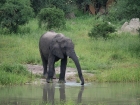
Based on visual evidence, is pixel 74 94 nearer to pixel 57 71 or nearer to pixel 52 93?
pixel 52 93

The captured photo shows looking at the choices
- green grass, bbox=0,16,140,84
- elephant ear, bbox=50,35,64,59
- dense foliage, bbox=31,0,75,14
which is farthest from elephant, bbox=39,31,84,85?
dense foliage, bbox=31,0,75,14

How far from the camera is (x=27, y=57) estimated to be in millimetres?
21969

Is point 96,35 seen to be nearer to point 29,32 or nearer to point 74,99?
point 29,32

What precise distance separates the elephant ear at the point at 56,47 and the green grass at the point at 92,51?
1584 mm

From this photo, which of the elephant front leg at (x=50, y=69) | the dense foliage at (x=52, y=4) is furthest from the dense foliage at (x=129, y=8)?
the dense foliage at (x=52, y=4)

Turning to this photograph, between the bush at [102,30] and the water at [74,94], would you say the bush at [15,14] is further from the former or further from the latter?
the water at [74,94]

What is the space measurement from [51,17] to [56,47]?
483 inches

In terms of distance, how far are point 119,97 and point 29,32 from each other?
15947mm

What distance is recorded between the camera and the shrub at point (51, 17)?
30.5 m

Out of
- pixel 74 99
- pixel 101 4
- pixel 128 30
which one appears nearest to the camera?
pixel 74 99

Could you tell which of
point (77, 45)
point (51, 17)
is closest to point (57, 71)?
point (77, 45)

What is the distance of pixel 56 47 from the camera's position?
18.3 m

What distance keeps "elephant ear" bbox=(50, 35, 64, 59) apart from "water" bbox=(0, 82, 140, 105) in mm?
1055

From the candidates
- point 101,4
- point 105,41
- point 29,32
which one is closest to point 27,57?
point 105,41
